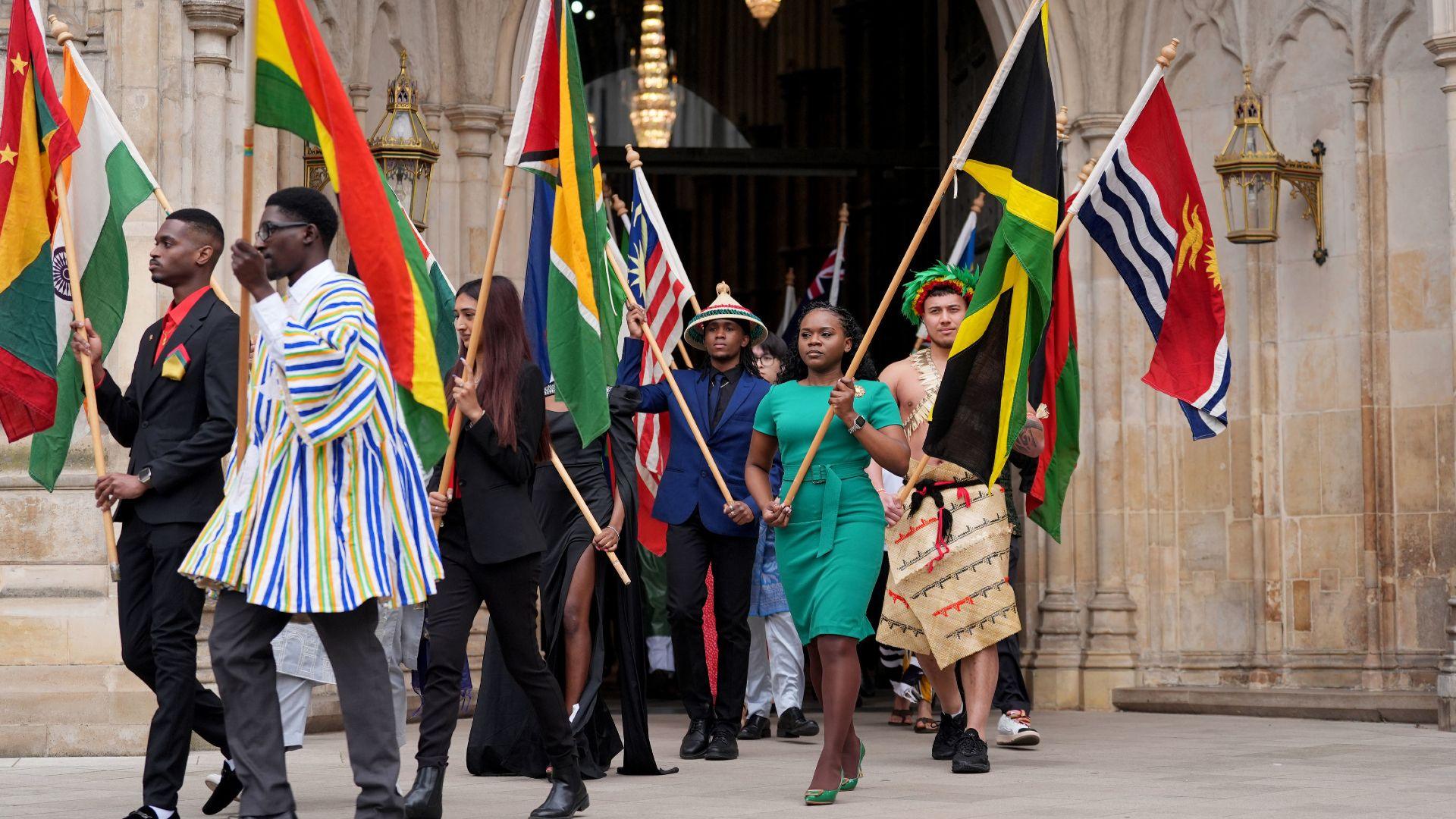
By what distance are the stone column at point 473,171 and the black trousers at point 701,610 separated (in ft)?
12.0

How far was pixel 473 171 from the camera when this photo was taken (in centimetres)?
1253

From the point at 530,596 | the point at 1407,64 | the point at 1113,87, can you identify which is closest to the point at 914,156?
the point at 1113,87

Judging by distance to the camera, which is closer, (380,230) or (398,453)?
(398,453)

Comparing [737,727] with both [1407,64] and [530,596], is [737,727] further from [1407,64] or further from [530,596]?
[1407,64]

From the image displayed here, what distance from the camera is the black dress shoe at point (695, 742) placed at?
9.05 m

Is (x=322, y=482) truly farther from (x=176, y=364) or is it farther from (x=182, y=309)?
(x=182, y=309)

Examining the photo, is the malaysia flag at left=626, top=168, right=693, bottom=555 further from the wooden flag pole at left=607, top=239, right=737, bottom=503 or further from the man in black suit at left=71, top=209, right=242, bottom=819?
the man in black suit at left=71, top=209, right=242, bottom=819

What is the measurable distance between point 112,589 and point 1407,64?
7.97m

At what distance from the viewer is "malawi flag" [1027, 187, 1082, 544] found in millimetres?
9125

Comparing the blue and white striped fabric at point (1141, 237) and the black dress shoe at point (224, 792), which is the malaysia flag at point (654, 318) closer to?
the blue and white striped fabric at point (1141, 237)

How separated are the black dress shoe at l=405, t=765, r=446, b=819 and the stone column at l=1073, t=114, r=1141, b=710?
6.61 meters

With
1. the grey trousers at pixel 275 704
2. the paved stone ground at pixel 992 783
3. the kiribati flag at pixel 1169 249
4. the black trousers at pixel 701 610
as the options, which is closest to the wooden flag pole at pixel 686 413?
the black trousers at pixel 701 610

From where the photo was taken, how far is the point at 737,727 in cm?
919

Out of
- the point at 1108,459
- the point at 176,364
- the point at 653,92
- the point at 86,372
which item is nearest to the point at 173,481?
the point at 176,364
